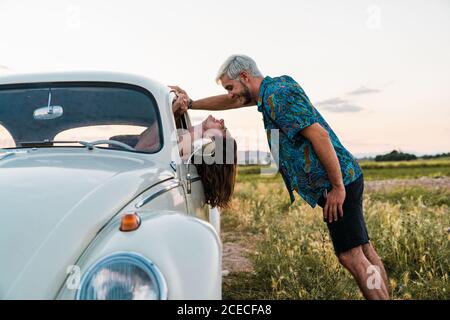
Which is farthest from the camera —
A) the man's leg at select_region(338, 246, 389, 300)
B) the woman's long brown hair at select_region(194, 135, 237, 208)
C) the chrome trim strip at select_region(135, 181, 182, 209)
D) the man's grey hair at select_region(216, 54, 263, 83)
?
the woman's long brown hair at select_region(194, 135, 237, 208)

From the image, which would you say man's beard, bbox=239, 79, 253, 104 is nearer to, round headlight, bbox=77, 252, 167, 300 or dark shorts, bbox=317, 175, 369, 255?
dark shorts, bbox=317, 175, 369, 255

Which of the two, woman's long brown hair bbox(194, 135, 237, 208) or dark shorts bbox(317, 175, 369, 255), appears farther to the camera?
woman's long brown hair bbox(194, 135, 237, 208)

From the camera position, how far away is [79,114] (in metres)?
3.50

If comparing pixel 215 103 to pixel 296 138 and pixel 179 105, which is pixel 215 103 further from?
pixel 296 138

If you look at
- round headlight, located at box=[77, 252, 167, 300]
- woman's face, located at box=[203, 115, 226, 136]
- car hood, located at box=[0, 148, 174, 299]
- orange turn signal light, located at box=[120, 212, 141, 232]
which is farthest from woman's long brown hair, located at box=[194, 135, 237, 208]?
round headlight, located at box=[77, 252, 167, 300]

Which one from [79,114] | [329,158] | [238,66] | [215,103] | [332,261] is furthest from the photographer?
[332,261]

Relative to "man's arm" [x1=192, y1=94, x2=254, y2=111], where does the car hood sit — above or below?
below

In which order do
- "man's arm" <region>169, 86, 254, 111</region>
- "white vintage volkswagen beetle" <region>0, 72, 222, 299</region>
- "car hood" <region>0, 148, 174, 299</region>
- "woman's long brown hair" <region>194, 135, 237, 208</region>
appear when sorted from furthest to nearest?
A: 1. "man's arm" <region>169, 86, 254, 111</region>
2. "woman's long brown hair" <region>194, 135, 237, 208</region>
3. "car hood" <region>0, 148, 174, 299</region>
4. "white vintage volkswagen beetle" <region>0, 72, 222, 299</region>

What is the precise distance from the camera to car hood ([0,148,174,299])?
212 centimetres

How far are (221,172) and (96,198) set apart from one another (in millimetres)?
1809

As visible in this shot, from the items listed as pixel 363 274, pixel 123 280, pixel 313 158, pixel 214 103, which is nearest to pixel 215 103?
pixel 214 103
